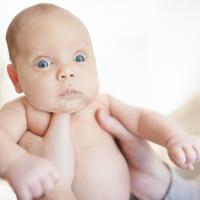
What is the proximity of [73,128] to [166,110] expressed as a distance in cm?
46

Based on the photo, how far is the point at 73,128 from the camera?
75 centimetres

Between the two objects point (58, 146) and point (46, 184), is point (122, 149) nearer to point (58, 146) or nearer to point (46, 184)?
point (58, 146)

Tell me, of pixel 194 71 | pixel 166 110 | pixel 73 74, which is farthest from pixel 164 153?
pixel 73 74

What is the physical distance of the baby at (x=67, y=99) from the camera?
2.35 ft

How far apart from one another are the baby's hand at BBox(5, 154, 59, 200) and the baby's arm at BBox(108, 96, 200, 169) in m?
0.19

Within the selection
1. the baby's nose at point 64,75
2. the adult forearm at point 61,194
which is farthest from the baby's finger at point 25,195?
the baby's nose at point 64,75

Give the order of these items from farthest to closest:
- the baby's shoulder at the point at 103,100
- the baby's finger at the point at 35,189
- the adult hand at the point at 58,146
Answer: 1. the baby's shoulder at the point at 103,100
2. the adult hand at the point at 58,146
3. the baby's finger at the point at 35,189

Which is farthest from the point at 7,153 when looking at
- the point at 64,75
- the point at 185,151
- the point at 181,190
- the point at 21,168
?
the point at 181,190

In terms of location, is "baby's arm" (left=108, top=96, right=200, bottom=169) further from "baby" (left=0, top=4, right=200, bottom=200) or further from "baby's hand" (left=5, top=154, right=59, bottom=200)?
"baby's hand" (left=5, top=154, right=59, bottom=200)

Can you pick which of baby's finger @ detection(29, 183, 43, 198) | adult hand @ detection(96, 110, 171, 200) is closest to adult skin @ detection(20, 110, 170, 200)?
adult hand @ detection(96, 110, 171, 200)

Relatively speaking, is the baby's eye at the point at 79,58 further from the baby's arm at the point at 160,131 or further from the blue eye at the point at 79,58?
the baby's arm at the point at 160,131

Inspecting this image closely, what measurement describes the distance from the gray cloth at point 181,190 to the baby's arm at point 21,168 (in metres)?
0.31

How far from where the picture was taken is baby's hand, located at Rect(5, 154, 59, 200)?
58 cm

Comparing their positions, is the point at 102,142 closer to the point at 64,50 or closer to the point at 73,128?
the point at 73,128
